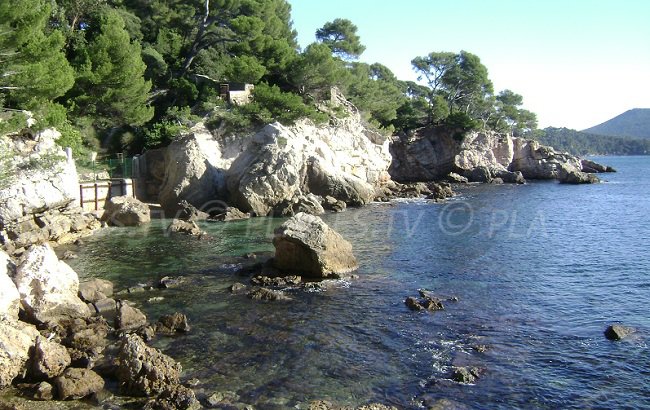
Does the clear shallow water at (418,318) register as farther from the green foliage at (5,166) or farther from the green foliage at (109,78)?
the green foliage at (109,78)

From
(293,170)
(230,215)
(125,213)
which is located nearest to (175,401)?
(125,213)

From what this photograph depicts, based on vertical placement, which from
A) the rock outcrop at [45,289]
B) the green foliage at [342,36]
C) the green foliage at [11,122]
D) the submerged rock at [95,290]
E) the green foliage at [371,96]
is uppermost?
the green foliage at [342,36]

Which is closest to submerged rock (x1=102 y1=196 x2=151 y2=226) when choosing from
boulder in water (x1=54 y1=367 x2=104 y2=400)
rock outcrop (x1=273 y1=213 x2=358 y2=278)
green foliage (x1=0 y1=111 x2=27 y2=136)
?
Answer: green foliage (x1=0 y1=111 x2=27 y2=136)

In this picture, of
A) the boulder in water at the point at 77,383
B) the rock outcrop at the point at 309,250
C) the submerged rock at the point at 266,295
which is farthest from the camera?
the rock outcrop at the point at 309,250

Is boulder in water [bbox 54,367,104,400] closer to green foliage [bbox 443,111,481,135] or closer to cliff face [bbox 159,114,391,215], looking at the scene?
cliff face [bbox 159,114,391,215]

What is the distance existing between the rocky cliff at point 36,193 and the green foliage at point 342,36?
4846cm

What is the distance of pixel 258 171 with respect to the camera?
43.4 m

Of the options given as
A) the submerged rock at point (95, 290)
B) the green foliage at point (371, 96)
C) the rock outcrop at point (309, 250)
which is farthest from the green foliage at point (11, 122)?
the green foliage at point (371, 96)

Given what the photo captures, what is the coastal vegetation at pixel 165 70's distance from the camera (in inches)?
1289

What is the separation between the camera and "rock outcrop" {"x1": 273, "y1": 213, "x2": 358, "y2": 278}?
23312 millimetres

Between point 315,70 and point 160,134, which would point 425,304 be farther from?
point 315,70

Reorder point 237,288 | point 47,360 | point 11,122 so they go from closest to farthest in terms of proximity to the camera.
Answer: point 47,360 → point 237,288 → point 11,122

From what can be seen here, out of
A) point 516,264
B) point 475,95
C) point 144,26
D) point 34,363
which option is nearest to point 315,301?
point 34,363

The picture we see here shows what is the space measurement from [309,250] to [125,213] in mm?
20082
